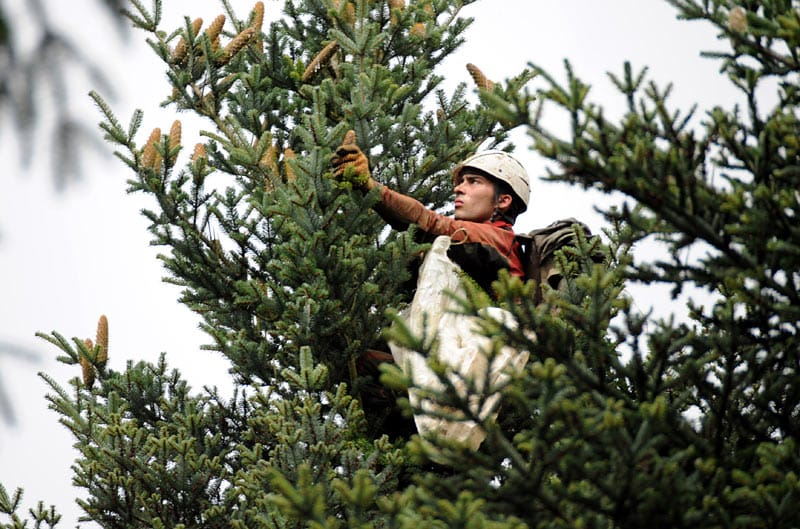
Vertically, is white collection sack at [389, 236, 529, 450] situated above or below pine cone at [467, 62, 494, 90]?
below

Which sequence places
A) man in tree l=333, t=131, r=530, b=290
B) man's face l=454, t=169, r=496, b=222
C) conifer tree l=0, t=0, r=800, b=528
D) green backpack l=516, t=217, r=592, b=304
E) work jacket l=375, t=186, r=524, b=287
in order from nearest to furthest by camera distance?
conifer tree l=0, t=0, r=800, b=528 → man in tree l=333, t=131, r=530, b=290 → work jacket l=375, t=186, r=524, b=287 → green backpack l=516, t=217, r=592, b=304 → man's face l=454, t=169, r=496, b=222

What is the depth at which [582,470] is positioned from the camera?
207 inches

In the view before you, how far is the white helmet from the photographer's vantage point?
8.59m

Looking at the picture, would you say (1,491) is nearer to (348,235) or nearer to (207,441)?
(207,441)

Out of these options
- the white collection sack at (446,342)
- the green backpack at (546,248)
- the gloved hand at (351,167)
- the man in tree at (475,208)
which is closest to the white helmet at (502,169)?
the man in tree at (475,208)

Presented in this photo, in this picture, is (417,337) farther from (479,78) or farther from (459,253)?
(479,78)

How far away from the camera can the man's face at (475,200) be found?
852 centimetres

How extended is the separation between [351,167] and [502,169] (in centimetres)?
146

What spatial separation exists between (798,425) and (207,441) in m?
3.89

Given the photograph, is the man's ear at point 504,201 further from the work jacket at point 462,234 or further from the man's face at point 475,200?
the work jacket at point 462,234

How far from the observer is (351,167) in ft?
24.7

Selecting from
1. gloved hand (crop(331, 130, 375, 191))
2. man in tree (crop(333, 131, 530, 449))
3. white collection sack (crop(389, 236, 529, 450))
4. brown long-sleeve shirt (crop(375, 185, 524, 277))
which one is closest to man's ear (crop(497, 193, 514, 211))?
man in tree (crop(333, 131, 530, 449))

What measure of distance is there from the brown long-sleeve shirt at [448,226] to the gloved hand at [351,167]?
188 millimetres

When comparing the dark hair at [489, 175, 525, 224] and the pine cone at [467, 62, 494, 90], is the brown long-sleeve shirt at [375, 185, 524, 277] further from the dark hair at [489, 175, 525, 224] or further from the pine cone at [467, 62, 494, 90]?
the pine cone at [467, 62, 494, 90]
